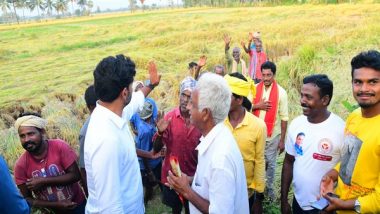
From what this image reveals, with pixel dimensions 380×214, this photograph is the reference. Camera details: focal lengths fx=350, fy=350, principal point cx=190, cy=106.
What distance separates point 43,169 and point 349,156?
2048mm

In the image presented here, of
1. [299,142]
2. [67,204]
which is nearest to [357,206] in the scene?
[299,142]

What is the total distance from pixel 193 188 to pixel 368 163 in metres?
0.90

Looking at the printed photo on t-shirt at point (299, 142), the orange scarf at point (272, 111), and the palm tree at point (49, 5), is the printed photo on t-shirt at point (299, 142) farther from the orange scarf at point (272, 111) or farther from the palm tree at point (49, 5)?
the palm tree at point (49, 5)

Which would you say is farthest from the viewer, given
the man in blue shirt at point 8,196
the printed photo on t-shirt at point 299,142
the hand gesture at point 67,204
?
the hand gesture at point 67,204

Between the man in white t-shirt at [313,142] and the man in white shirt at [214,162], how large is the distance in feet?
2.37

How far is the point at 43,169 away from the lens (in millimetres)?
2549

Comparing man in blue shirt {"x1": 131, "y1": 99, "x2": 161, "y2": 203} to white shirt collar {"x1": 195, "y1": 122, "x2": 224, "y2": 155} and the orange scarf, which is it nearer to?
the orange scarf

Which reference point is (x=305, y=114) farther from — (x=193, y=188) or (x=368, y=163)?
(x=193, y=188)

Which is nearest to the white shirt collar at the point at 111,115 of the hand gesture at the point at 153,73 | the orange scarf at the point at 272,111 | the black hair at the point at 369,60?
the hand gesture at the point at 153,73

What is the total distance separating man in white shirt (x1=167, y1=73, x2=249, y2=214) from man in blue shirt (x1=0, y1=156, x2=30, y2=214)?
29.4 inches

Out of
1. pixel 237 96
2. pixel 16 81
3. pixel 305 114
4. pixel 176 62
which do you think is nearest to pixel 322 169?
pixel 305 114

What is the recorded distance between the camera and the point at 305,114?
7.98 feet

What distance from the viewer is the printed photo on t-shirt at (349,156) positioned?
1.84m

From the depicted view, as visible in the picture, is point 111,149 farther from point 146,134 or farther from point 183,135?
point 146,134
